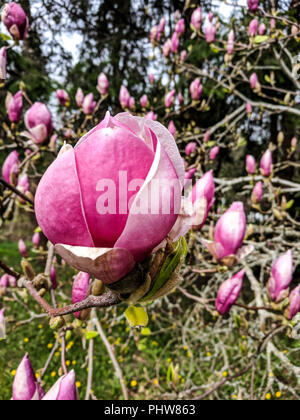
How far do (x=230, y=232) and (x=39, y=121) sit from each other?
492mm

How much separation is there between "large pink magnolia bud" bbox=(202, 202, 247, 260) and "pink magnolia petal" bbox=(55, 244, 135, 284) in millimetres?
355

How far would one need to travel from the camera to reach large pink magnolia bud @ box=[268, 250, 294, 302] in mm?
656

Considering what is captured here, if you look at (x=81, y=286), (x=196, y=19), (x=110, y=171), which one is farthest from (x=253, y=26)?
(x=110, y=171)

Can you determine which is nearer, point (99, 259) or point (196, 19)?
point (99, 259)

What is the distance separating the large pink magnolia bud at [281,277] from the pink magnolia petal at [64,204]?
1.73 ft

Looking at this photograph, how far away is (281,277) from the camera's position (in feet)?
2.18

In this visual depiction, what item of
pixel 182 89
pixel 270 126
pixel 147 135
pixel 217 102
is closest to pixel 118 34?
pixel 182 89

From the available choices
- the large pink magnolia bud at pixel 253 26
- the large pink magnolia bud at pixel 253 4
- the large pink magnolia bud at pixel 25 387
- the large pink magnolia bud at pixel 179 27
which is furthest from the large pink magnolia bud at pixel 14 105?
the large pink magnolia bud at pixel 179 27

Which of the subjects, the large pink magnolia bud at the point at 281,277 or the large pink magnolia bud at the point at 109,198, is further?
the large pink magnolia bud at the point at 281,277

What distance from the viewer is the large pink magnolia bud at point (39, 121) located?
0.74 m

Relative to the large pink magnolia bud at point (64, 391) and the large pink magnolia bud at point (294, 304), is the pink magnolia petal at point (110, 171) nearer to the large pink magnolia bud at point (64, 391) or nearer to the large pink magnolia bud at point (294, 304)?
the large pink magnolia bud at point (64, 391)

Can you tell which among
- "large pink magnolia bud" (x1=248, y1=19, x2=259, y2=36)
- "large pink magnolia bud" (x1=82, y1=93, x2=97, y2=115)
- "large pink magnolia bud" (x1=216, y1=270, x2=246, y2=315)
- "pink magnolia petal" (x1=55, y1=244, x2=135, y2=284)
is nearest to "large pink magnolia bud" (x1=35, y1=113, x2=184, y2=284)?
"pink magnolia petal" (x1=55, y1=244, x2=135, y2=284)

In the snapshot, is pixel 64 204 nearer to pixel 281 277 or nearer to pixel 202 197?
pixel 202 197

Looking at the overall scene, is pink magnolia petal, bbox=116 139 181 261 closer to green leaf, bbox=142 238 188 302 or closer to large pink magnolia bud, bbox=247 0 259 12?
green leaf, bbox=142 238 188 302
